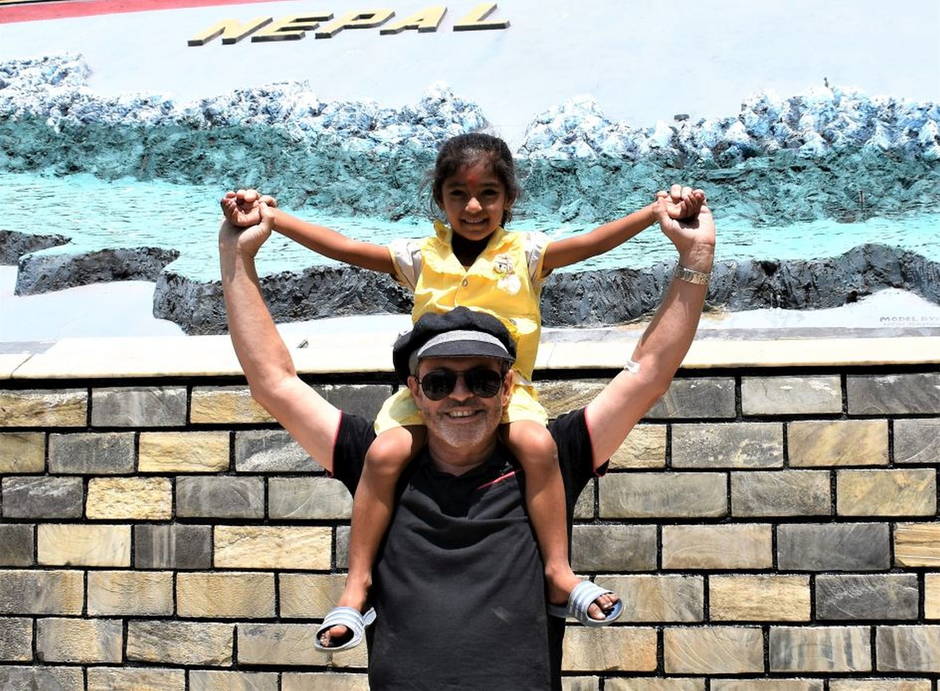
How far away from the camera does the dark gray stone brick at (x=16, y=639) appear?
5.07 meters

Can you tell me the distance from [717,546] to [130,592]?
2.14 meters

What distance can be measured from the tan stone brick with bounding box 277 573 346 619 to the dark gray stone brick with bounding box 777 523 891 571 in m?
1.57

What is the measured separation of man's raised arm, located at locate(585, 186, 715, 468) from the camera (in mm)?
2912

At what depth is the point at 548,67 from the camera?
22.0 ft

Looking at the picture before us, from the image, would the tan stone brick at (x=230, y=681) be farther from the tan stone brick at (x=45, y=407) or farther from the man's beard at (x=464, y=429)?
the man's beard at (x=464, y=429)

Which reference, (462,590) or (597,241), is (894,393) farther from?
(462,590)

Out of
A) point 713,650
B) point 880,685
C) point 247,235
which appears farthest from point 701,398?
point 247,235

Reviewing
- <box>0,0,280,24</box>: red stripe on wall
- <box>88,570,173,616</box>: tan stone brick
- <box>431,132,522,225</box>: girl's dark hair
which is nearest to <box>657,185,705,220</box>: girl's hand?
<box>431,132,522,225</box>: girl's dark hair

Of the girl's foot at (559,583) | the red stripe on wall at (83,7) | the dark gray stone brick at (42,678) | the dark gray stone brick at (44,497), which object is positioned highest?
the red stripe on wall at (83,7)

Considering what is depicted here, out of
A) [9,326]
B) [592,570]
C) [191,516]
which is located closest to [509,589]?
[592,570]

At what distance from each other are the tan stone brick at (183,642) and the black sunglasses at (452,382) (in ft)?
8.10

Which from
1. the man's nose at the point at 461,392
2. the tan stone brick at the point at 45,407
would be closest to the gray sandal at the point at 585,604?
the man's nose at the point at 461,392

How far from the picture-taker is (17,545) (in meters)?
5.09

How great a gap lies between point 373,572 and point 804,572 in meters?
2.28
